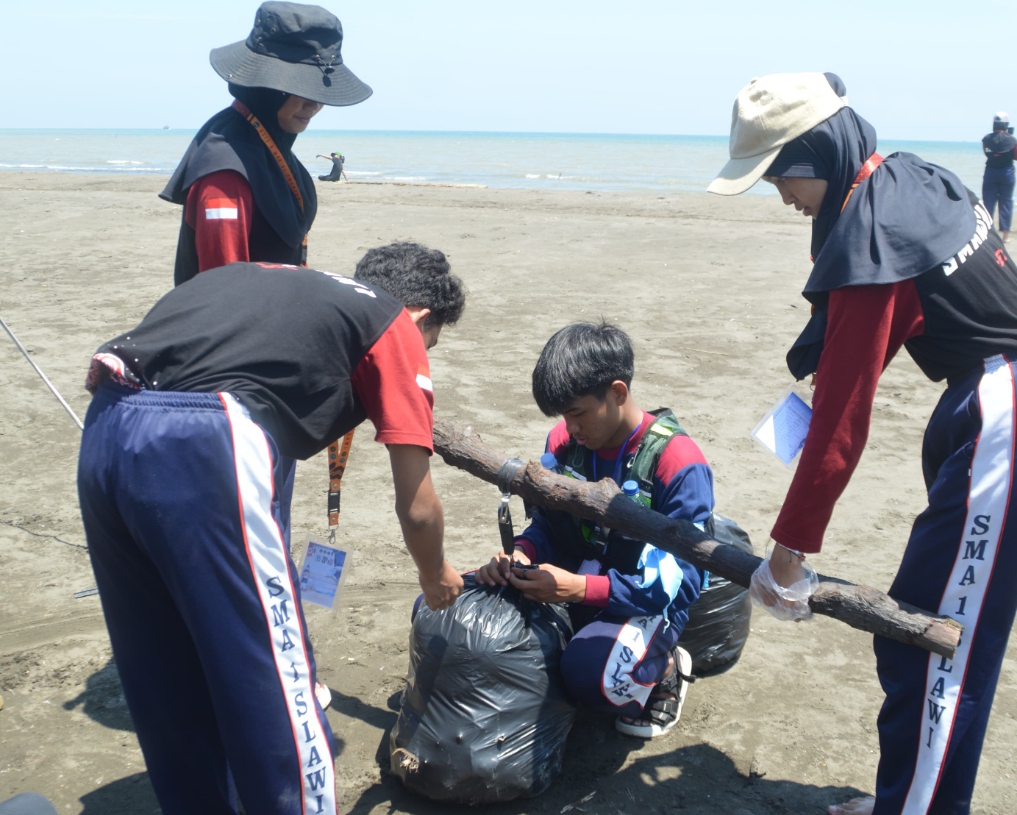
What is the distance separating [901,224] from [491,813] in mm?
1975

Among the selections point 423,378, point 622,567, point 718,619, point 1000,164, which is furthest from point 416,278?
point 1000,164

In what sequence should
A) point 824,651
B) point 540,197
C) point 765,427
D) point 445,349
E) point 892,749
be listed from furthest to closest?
point 540,197 < point 445,349 < point 824,651 < point 765,427 < point 892,749

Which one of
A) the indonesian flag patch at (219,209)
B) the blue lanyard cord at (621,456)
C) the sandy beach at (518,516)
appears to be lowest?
the sandy beach at (518,516)

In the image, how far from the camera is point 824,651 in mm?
3443

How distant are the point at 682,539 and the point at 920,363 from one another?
826 millimetres

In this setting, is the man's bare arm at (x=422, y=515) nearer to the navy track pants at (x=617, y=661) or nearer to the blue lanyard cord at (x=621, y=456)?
the navy track pants at (x=617, y=661)

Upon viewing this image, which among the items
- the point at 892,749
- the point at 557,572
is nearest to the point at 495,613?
the point at 557,572

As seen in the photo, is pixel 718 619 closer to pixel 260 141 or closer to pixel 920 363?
pixel 920 363

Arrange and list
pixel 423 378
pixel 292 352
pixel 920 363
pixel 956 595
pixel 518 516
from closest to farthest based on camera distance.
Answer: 1. pixel 292 352
2. pixel 423 378
3. pixel 956 595
4. pixel 920 363
5. pixel 518 516

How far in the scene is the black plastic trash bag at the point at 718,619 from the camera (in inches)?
126

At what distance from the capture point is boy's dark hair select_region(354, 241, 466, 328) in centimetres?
240

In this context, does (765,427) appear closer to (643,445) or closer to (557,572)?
(643,445)

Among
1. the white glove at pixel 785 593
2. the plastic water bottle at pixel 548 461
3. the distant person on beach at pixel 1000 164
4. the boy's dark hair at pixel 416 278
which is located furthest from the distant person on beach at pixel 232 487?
the distant person on beach at pixel 1000 164

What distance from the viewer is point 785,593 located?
233 cm
